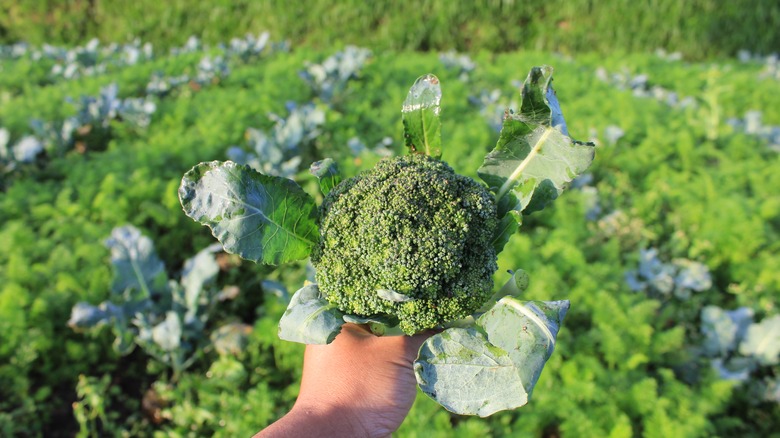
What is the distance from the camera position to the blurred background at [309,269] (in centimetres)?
263

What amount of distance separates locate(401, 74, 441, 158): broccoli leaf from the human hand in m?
0.62

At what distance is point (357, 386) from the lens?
55.1 inches

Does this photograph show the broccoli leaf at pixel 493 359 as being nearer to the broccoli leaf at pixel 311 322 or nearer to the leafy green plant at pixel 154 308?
the broccoli leaf at pixel 311 322

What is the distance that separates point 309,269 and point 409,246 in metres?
1.17

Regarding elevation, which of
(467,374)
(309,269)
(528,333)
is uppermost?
(528,333)

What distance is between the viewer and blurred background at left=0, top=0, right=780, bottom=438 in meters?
2.63

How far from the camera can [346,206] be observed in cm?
139

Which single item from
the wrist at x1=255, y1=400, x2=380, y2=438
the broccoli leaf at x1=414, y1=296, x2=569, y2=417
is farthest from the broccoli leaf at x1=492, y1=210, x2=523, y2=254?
the wrist at x1=255, y1=400, x2=380, y2=438

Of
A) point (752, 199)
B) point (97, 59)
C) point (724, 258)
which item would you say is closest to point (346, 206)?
point (724, 258)

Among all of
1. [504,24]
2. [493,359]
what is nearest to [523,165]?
[493,359]

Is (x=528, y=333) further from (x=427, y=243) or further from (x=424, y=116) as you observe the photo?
(x=424, y=116)

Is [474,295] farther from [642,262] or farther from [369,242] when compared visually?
[642,262]

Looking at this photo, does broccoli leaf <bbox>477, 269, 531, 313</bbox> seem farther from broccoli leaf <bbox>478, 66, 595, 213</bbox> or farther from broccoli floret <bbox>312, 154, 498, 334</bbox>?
→ broccoli leaf <bbox>478, 66, 595, 213</bbox>

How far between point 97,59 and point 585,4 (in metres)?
10.0
